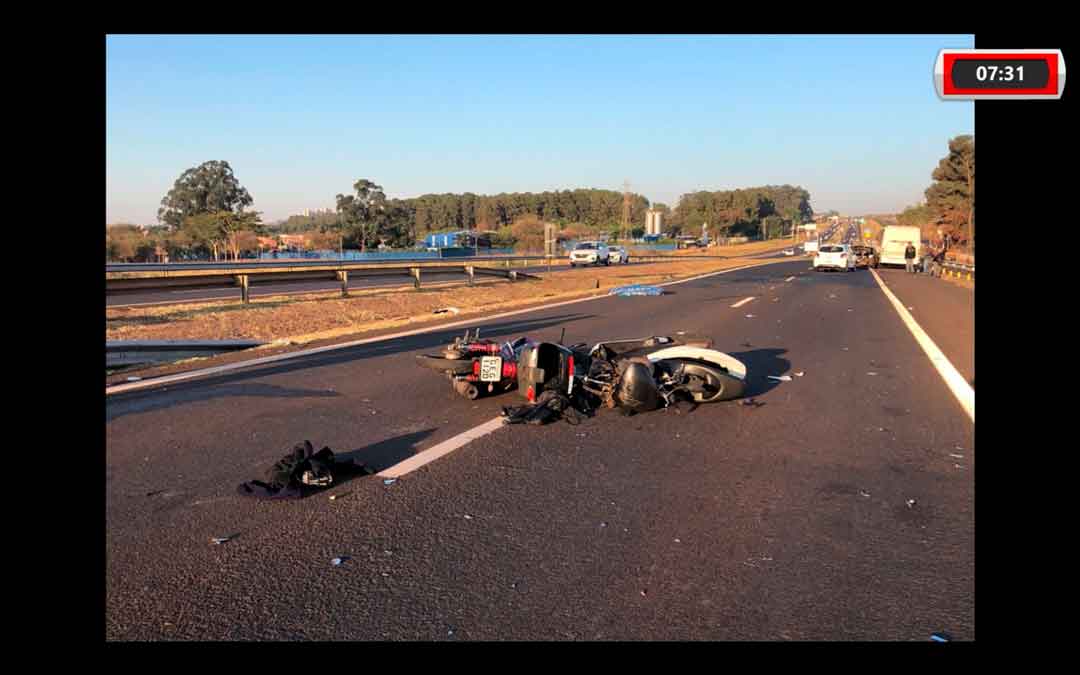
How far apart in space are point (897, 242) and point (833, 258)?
15.8 feet

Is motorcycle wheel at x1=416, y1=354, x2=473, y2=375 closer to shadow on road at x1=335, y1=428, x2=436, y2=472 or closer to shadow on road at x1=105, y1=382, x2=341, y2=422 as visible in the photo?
shadow on road at x1=105, y1=382, x2=341, y2=422

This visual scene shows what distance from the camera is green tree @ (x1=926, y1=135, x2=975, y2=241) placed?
59281 mm

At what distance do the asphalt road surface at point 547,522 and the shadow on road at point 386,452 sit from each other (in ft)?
0.10

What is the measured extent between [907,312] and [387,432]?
1609 centimetres

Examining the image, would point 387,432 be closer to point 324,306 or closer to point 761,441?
point 761,441

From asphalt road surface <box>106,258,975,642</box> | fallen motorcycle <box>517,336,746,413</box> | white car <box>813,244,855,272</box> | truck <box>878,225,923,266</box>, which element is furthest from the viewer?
truck <box>878,225,923,266</box>

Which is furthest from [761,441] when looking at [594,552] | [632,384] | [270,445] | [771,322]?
[771,322]

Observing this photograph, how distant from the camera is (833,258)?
43.9 meters

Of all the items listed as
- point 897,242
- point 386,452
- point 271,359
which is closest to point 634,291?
point 271,359

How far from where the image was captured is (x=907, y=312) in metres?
18.8

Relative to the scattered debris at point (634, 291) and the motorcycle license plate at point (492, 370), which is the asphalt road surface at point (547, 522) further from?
the scattered debris at point (634, 291)

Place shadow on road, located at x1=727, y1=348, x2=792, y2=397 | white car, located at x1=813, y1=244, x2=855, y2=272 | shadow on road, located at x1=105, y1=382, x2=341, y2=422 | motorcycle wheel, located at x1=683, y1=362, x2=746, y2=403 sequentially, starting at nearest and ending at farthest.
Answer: shadow on road, located at x1=105, y1=382, x2=341, y2=422 < motorcycle wheel, located at x1=683, y1=362, x2=746, y2=403 < shadow on road, located at x1=727, y1=348, x2=792, y2=397 < white car, located at x1=813, y1=244, x2=855, y2=272

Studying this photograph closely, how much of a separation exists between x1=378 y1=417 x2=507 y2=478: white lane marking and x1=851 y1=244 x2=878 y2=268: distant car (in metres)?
47.4
